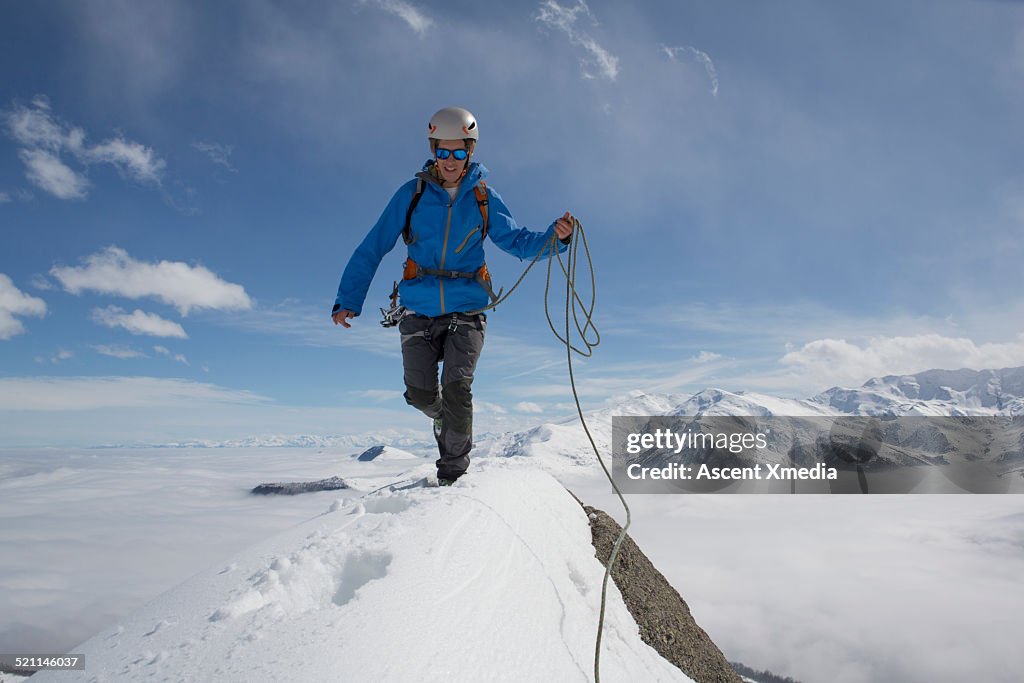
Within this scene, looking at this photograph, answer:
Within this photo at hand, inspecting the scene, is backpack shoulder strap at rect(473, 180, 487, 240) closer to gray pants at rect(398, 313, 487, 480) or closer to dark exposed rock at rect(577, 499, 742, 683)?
gray pants at rect(398, 313, 487, 480)

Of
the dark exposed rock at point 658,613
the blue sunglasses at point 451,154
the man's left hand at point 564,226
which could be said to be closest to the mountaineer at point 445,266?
the blue sunglasses at point 451,154

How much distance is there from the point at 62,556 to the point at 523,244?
185360mm

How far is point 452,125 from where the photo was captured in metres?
5.75

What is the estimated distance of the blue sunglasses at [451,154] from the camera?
230 inches

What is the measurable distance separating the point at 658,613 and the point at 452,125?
6065 millimetres

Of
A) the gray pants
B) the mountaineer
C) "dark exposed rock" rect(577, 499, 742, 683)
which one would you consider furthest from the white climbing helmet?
"dark exposed rock" rect(577, 499, 742, 683)

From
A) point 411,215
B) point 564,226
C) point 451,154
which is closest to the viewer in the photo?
point 564,226

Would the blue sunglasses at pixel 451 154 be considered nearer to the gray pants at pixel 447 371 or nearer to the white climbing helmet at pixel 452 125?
the white climbing helmet at pixel 452 125

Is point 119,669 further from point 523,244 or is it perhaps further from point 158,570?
point 158,570

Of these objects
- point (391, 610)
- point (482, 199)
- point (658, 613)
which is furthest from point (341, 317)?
point (658, 613)

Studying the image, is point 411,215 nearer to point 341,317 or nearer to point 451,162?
point 451,162

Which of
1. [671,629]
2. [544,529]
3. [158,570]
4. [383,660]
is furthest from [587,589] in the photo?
[158,570]

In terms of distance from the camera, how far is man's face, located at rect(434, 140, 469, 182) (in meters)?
5.83

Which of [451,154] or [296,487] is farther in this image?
[296,487]
